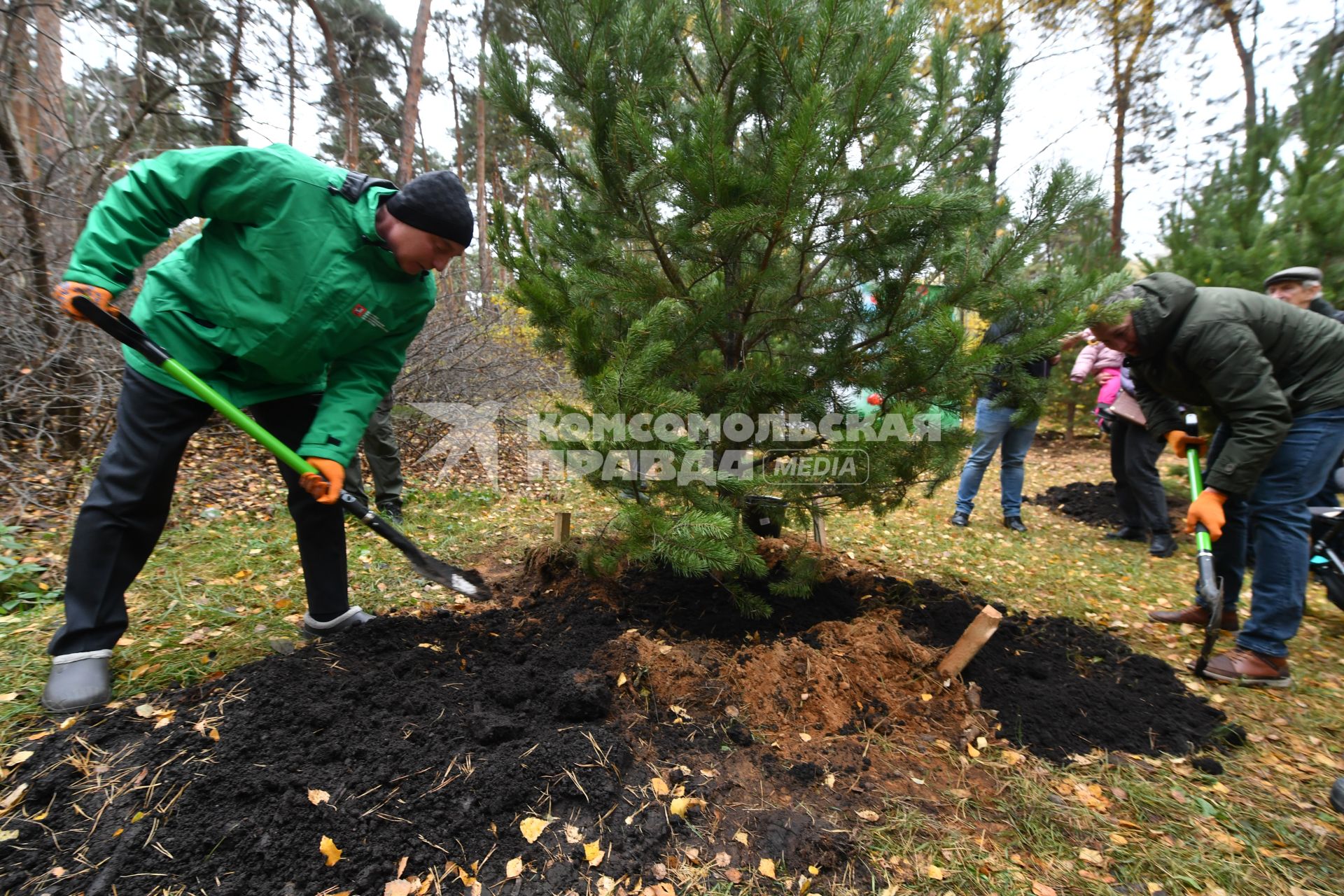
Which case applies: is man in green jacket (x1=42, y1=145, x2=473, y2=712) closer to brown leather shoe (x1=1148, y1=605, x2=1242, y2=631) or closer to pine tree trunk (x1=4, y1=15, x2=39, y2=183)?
pine tree trunk (x1=4, y1=15, x2=39, y2=183)

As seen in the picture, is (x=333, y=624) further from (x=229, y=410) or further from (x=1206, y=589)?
(x=1206, y=589)

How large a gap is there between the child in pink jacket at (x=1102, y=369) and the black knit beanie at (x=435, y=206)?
466cm

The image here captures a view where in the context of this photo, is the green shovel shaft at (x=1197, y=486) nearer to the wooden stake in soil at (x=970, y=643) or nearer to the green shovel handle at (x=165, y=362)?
the wooden stake in soil at (x=970, y=643)

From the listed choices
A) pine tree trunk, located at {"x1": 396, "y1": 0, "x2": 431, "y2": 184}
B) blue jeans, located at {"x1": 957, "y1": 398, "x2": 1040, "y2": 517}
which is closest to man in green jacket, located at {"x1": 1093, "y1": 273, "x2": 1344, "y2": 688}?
blue jeans, located at {"x1": 957, "y1": 398, "x2": 1040, "y2": 517}

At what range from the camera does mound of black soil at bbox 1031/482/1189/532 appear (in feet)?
17.1

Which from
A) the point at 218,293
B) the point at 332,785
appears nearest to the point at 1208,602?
the point at 332,785

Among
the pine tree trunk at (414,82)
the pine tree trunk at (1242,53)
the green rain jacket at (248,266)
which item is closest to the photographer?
the green rain jacket at (248,266)

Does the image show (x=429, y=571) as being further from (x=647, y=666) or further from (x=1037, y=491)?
(x=1037, y=491)

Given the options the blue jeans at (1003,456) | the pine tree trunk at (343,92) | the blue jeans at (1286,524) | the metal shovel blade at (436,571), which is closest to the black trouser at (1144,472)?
the blue jeans at (1003,456)

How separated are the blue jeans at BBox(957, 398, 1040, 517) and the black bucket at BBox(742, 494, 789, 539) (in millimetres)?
2328

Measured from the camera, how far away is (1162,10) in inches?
360

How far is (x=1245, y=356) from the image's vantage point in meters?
2.37

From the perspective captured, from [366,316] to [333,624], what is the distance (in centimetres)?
122

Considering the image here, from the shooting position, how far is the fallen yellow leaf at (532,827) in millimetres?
1486
